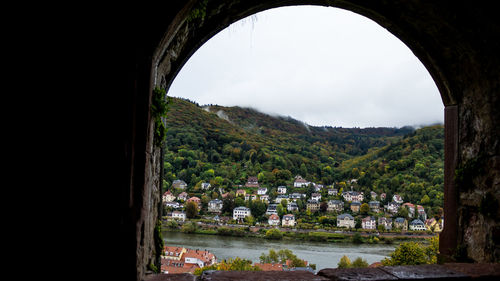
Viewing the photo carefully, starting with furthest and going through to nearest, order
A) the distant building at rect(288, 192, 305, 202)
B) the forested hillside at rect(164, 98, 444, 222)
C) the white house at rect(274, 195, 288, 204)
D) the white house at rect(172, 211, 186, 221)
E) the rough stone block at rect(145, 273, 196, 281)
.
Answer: the distant building at rect(288, 192, 305, 202)
the white house at rect(274, 195, 288, 204)
the white house at rect(172, 211, 186, 221)
the forested hillside at rect(164, 98, 444, 222)
the rough stone block at rect(145, 273, 196, 281)

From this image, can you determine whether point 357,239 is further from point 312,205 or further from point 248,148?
point 248,148

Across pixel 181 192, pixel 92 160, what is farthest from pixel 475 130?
pixel 181 192

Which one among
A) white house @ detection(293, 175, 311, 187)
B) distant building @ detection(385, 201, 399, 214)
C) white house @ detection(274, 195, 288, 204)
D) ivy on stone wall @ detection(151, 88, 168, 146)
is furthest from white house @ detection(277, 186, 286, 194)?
ivy on stone wall @ detection(151, 88, 168, 146)

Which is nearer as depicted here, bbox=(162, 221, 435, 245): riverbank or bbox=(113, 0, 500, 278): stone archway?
bbox=(113, 0, 500, 278): stone archway

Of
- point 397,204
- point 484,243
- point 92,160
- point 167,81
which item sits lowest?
point 397,204

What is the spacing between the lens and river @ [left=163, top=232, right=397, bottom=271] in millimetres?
17547

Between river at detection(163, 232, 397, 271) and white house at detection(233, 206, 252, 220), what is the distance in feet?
5.24

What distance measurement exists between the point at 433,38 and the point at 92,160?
8.40 feet

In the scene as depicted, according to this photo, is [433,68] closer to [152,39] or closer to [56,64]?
[152,39]

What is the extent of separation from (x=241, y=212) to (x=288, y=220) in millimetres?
3806

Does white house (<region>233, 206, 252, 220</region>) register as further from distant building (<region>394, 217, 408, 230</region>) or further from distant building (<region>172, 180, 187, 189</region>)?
distant building (<region>394, 217, 408, 230</region>)

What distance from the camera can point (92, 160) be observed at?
155cm

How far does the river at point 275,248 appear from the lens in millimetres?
17547

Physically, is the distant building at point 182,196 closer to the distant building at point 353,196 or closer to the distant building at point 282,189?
the distant building at point 282,189
